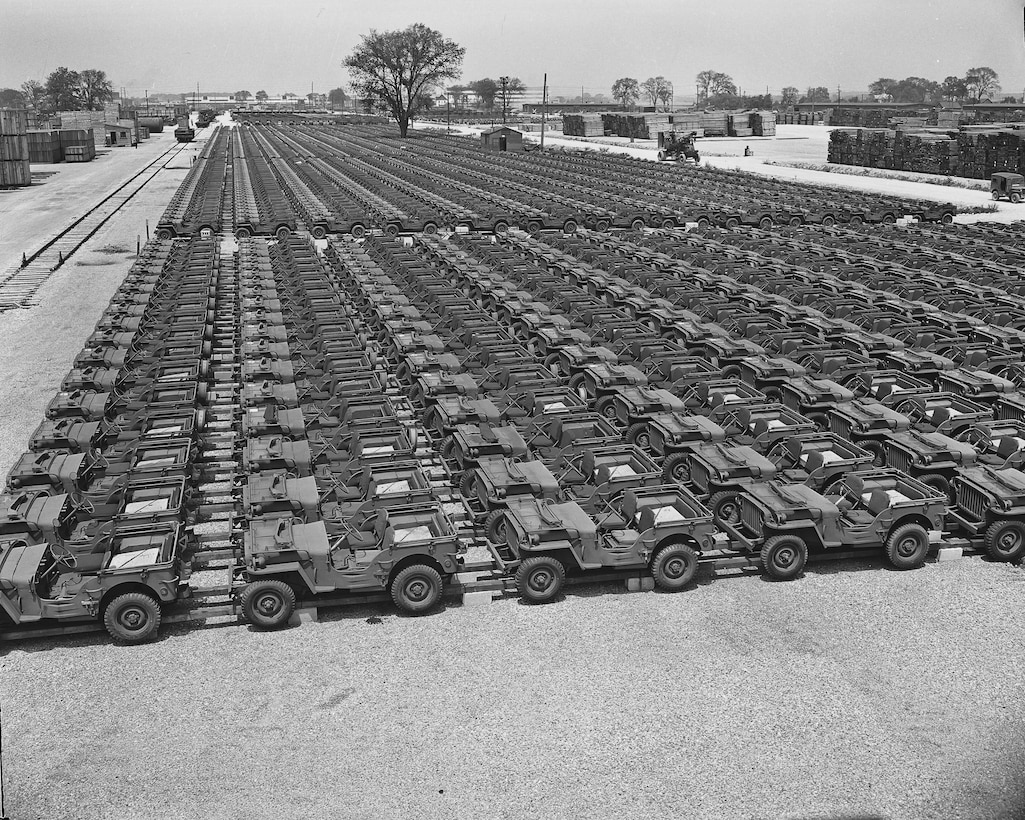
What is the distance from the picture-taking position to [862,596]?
13703 mm

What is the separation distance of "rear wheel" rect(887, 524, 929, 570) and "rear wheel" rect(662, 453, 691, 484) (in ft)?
11.9

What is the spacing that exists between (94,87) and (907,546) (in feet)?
677

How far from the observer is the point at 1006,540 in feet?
47.8

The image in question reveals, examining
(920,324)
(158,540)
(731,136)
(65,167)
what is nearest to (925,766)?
(158,540)

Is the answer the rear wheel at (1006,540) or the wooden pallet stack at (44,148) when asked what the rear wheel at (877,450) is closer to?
the rear wheel at (1006,540)

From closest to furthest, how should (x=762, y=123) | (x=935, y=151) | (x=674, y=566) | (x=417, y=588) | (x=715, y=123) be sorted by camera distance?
1. (x=417, y=588)
2. (x=674, y=566)
3. (x=935, y=151)
4. (x=762, y=123)
5. (x=715, y=123)

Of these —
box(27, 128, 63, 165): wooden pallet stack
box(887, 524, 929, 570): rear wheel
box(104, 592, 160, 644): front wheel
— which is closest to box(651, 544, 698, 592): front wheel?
box(887, 524, 929, 570): rear wheel

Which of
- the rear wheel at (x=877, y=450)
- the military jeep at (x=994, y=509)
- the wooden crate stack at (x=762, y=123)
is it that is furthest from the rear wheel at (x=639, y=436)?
the wooden crate stack at (x=762, y=123)

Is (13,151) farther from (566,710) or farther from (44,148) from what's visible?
(566,710)

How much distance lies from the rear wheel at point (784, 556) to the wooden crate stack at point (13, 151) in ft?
223

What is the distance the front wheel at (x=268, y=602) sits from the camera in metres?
12.6

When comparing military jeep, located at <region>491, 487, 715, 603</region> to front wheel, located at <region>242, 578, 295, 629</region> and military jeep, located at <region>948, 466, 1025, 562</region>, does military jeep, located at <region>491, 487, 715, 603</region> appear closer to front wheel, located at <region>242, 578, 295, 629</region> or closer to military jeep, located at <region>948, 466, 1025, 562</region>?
front wheel, located at <region>242, 578, 295, 629</region>

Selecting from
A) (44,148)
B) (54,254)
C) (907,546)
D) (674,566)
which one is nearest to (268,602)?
(674,566)

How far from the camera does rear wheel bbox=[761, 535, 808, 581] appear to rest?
13.9 meters
